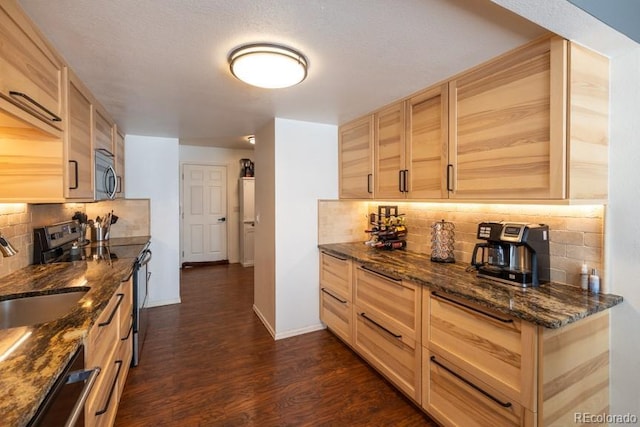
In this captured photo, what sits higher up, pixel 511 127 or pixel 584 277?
pixel 511 127

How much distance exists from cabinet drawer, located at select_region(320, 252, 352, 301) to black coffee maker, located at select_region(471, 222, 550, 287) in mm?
1130

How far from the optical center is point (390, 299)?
2113 millimetres

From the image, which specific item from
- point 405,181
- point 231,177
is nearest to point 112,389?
point 405,181

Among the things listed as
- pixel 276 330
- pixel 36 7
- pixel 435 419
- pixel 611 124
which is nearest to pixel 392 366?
pixel 435 419

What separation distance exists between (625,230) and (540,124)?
0.68m

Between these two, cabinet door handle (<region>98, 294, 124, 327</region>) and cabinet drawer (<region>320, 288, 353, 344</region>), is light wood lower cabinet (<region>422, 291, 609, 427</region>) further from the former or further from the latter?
cabinet door handle (<region>98, 294, 124, 327</region>)

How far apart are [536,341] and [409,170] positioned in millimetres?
1368

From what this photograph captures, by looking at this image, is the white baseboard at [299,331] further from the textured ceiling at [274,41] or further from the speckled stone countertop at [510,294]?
the textured ceiling at [274,41]

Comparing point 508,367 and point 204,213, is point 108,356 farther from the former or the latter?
point 204,213

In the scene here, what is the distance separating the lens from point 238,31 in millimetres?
1387

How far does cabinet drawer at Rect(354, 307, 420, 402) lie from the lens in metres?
1.90

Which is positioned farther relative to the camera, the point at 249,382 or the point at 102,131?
the point at 102,131

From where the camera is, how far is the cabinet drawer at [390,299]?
1.91 meters

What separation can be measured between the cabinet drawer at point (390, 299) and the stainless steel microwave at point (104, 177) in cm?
216
